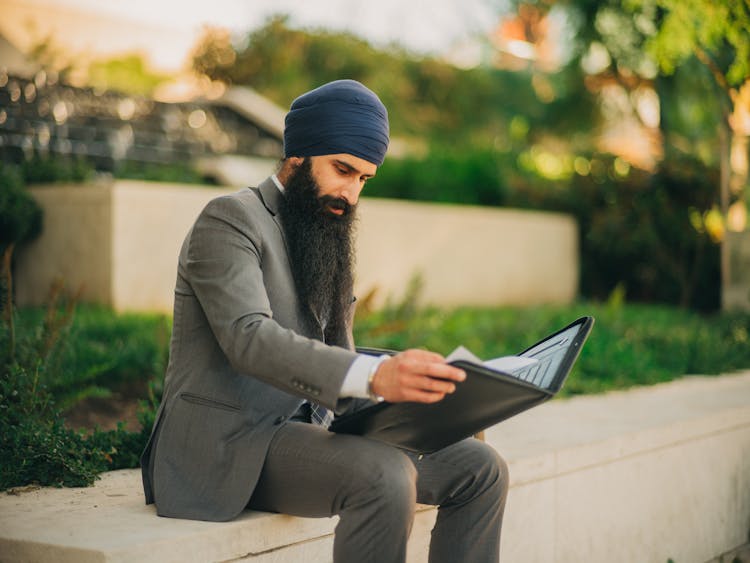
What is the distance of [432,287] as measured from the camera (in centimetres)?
1212

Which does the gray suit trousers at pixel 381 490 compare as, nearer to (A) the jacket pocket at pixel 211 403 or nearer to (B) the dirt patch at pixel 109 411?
(A) the jacket pocket at pixel 211 403

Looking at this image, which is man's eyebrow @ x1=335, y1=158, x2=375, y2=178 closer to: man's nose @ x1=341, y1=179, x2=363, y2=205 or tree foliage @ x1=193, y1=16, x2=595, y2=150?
man's nose @ x1=341, y1=179, x2=363, y2=205

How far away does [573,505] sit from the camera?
13.4ft

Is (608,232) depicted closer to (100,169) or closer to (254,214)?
(100,169)

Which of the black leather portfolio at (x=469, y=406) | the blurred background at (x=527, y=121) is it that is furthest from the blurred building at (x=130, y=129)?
the black leather portfolio at (x=469, y=406)

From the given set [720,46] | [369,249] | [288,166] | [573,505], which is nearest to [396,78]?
[369,249]

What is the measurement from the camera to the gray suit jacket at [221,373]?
2.57 metres

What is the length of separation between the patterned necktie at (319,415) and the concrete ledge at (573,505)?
295 mm

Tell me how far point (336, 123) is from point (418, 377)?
0.86 meters

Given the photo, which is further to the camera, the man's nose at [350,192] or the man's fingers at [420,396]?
the man's nose at [350,192]

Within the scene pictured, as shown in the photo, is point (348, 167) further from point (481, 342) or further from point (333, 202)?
point (481, 342)

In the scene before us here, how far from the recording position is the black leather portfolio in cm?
242

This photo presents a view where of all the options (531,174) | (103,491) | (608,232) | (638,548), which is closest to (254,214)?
(103,491)

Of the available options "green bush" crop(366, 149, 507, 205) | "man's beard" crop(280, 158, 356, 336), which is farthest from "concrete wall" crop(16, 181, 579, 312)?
"man's beard" crop(280, 158, 356, 336)
